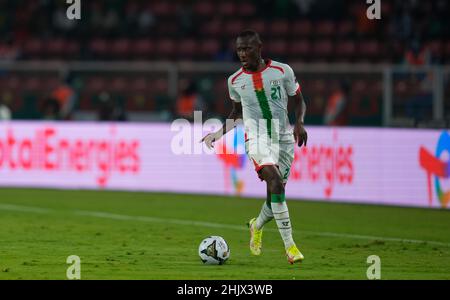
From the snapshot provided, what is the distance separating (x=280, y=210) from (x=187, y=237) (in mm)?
3214

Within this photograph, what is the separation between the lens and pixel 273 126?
11820 millimetres

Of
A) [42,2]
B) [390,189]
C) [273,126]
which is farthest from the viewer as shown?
[42,2]

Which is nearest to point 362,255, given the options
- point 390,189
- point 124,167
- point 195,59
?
point 390,189

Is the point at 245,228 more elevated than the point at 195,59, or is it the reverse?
the point at 195,59

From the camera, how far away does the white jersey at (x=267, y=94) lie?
1172 centimetres

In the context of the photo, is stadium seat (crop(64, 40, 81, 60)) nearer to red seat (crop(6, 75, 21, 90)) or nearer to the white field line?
red seat (crop(6, 75, 21, 90))

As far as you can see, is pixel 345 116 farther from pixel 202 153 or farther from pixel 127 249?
pixel 127 249

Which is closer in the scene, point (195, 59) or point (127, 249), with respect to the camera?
point (127, 249)

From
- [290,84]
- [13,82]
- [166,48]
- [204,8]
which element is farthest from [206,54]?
[290,84]

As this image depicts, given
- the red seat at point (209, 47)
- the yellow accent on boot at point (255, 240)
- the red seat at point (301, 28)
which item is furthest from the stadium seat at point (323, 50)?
the yellow accent on boot at point (255, 240)

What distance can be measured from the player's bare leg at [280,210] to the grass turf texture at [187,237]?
19cm

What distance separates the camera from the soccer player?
11430 mm

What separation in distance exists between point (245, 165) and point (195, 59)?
343 inches
